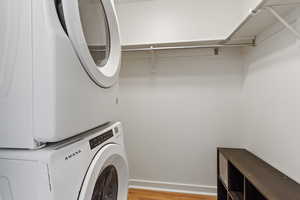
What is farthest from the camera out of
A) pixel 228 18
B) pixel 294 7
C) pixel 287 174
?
pixel 228 18

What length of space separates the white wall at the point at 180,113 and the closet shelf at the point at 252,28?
20cm

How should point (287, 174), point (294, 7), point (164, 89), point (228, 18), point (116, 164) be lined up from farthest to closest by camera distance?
point (164, 89)
point (228, 18)
point (287, 174)
point (294, 7)
point (116, 164)

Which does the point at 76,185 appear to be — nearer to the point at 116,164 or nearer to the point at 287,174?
the point at 116,164

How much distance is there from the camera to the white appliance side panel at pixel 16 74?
0.58 metres

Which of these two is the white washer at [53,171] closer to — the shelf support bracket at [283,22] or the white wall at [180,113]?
the shelf support bracket at [283,22]

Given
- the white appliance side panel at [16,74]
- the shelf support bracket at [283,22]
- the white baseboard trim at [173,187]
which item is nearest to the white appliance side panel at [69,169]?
A: the white appliance side panel at [16,74]

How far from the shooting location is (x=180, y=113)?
223cm

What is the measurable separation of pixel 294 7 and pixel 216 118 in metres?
1.29

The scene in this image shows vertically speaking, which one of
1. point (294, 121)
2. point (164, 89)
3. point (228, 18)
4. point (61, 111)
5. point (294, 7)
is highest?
point (228, 18)

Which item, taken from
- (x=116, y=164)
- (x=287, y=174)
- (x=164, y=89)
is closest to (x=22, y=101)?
(x=116, y=164)

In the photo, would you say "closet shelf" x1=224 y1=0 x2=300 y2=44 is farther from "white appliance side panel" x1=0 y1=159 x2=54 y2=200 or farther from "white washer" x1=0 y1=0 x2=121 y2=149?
"white appliance side panel" x1=0 y1=159 x2=54 y2=200

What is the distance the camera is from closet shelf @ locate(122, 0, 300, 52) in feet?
3.64

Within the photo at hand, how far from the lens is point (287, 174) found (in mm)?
1269

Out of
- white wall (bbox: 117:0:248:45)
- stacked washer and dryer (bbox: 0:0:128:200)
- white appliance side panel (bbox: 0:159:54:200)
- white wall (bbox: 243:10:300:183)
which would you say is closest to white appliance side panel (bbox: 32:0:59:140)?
stacked washer and dryer (bbox: 0:0:128:200)
